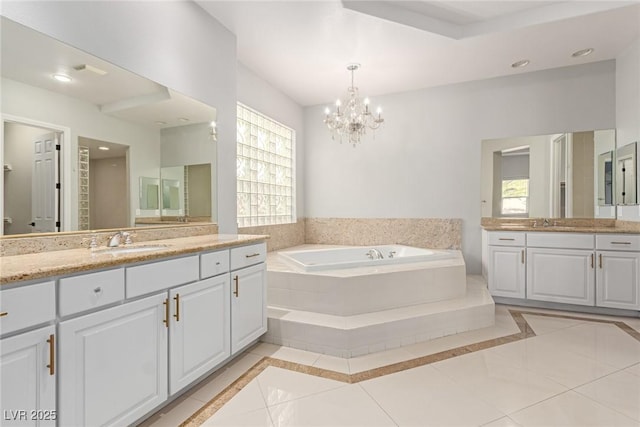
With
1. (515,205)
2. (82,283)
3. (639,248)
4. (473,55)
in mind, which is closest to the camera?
(82,283)

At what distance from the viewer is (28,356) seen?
43.5 inches

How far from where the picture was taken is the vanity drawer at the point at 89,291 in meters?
1.21

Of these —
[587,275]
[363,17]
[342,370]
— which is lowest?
[342,370]

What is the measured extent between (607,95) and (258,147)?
3.93 meters

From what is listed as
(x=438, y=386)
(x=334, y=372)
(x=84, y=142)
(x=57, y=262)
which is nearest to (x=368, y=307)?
(x=334, y=372)

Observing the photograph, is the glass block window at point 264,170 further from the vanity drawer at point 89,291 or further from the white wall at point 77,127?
the vanity drawer at point 89,291

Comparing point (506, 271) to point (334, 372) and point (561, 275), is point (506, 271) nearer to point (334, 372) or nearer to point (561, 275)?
point (561, 275)

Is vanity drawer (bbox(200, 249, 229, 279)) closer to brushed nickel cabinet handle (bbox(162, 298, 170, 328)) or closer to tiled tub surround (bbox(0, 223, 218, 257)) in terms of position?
brushed nickel cabinet handle (bbox(162, 298, 170, 328))

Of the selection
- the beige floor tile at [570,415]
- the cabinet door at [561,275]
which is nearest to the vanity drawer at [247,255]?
the beige floor tile at [570,415]

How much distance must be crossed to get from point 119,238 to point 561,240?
3.87 m

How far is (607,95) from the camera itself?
3.61 m

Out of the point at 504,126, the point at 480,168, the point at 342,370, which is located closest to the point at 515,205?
the point at 480,168

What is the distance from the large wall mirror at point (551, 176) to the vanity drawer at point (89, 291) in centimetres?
399

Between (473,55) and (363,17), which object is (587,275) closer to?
(473,55)
